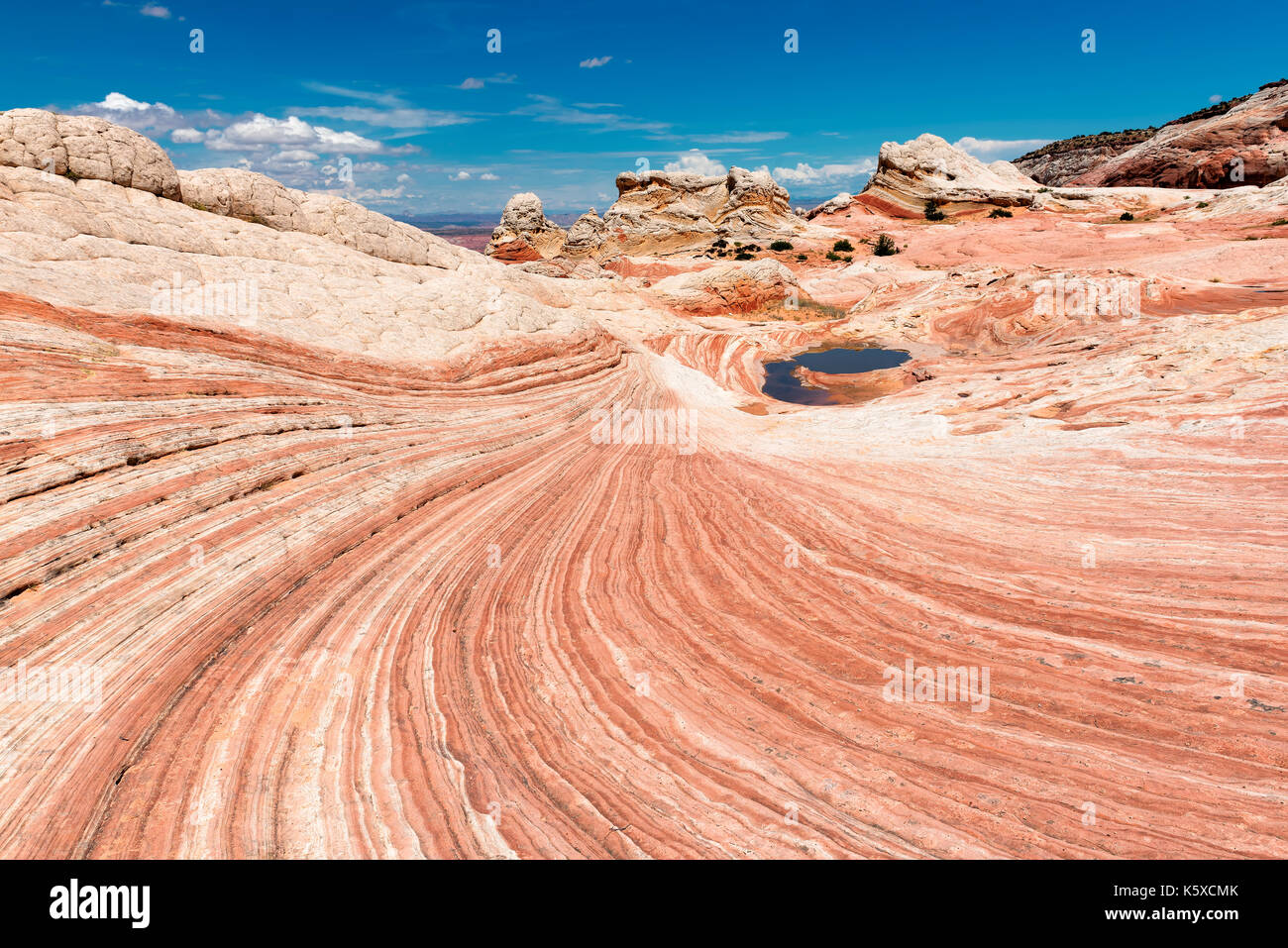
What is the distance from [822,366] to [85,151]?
27996 mm

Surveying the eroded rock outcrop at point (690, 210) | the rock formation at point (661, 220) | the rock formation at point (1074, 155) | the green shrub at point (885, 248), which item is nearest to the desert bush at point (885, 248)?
the green shrub at point (885, 248)

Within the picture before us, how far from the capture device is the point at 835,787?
543 cm

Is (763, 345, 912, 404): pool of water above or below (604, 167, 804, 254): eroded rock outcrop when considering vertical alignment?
below

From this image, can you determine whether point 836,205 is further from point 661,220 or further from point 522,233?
point 522,233

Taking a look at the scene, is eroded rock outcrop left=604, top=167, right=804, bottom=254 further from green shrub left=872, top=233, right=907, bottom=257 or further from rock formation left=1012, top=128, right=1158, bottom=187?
rock formation left=1012, top=128, right=1158, bottom=187

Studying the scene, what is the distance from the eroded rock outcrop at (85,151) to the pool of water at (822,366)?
21688mm

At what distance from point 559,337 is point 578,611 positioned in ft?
41.9

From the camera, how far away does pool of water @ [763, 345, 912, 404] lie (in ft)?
83.1

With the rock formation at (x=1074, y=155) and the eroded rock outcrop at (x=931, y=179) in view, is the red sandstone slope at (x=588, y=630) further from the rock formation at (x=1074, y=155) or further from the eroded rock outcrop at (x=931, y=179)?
the rock formation at (x=1074, y=155)

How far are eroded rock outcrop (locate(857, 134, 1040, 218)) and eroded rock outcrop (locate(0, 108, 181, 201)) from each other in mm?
73347

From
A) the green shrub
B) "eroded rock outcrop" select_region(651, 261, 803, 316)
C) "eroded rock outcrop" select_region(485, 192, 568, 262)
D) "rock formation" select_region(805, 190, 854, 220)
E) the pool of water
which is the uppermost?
"rock formation" select_region(805, 190, 854, 220)

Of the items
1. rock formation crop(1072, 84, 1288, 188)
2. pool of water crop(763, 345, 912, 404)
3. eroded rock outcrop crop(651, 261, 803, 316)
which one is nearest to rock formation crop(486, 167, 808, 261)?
eroded rock outcrop crop(651, 261, 803, 316)

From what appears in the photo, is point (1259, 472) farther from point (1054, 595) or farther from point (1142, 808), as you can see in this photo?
point (1142, 808)
